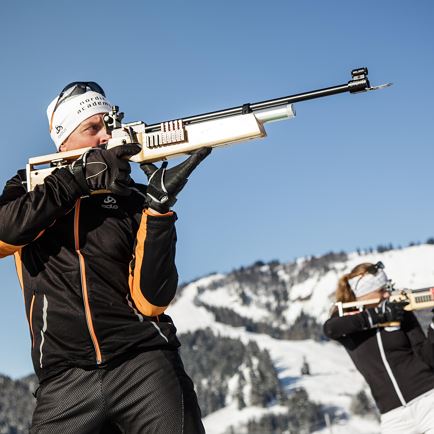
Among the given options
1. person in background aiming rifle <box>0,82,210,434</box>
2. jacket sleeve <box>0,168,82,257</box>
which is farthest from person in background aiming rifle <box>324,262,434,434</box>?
jacket sleeve <box>0,168,82,257</box>

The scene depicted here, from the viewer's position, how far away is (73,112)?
201 inches

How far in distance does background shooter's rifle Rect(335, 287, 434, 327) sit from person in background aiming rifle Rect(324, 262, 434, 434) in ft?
0.27

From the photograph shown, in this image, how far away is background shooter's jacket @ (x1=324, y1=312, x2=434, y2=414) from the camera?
7.77 m

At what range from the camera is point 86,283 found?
4.34 meters

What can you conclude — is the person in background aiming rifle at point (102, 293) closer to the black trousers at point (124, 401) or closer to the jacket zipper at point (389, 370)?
the black trousers at point (124, 401)

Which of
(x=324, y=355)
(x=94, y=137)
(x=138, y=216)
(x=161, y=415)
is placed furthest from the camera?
(x=324, y=355)

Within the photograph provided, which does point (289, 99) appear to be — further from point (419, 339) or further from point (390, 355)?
point (419, 339)

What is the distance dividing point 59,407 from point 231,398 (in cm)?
15181

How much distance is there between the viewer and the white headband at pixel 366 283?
8898 millimetres

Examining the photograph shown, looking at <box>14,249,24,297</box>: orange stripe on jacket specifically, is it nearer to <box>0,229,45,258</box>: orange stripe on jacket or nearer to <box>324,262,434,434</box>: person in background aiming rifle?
<box>0,229,45,258</box>: orange stripe on jacket

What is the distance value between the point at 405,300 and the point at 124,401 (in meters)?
5.55

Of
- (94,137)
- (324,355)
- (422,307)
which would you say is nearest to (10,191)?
(94,137)

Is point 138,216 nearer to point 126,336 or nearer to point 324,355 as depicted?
point 126,336

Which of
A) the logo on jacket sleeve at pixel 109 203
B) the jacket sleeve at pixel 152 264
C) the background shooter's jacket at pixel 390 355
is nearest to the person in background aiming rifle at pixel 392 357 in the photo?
the background shooter's jacket at pixel 390 355
